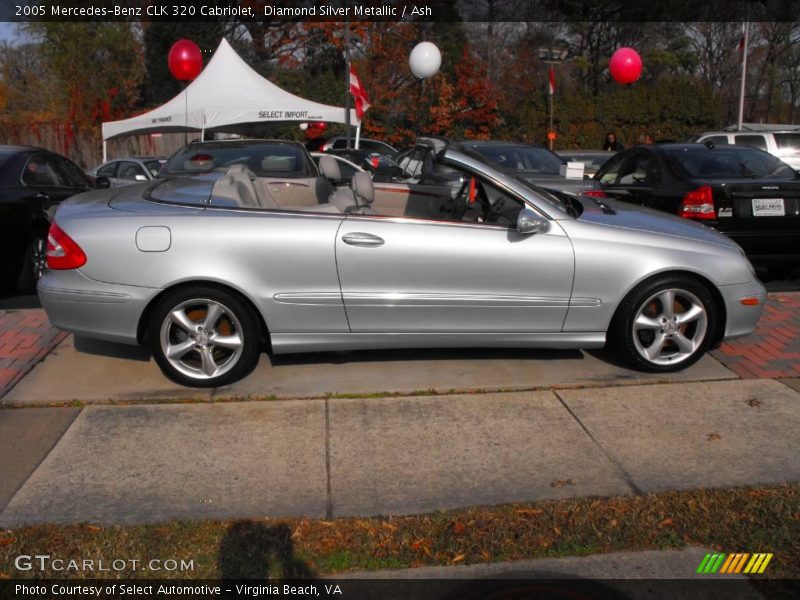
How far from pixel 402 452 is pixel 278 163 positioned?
5467 millimetres

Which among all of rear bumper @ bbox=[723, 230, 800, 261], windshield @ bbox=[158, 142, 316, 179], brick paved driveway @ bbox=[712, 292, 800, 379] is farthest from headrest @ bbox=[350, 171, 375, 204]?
rear bumper @ bbox=[723, 230, 800, 261]

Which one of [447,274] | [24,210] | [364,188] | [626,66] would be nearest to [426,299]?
[447,274]

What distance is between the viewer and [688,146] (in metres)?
8.47

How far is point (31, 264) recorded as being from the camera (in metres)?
7.48

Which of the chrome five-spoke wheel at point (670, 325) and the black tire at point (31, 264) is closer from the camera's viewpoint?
Answer: the chrome five-spoke wheel at point (670, 325)

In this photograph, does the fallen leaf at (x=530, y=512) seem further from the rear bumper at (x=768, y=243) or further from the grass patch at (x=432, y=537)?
the rear bumper at (x=768, y=243)

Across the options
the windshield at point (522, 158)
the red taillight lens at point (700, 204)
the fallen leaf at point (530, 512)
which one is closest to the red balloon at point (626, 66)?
the windshield at point (522, 158)

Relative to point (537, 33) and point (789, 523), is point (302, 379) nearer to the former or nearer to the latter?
point (789, 523)

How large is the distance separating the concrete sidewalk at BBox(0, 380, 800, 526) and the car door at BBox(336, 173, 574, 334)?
493 millimetres

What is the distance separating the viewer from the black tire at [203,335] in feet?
15.6

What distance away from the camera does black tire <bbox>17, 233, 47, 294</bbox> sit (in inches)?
292

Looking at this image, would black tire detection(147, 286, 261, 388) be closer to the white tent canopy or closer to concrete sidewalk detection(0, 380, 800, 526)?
concrete sidewalk detection(0, 380, 800, 526)

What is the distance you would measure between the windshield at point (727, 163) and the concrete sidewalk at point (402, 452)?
3.52 meters

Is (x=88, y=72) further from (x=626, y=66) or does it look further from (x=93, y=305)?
(x=93, y=305)
